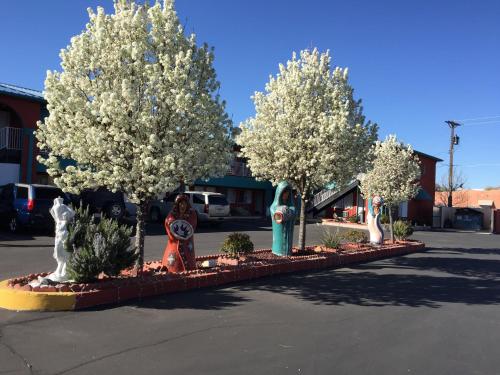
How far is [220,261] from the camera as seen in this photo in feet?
33.8

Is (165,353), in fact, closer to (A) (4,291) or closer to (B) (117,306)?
(B) (117,306)

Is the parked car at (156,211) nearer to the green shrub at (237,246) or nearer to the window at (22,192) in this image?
the window at (22,192)

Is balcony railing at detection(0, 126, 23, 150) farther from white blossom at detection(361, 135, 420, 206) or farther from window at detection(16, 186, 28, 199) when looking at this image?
white blossom at detection(361, 135, 420, 206)

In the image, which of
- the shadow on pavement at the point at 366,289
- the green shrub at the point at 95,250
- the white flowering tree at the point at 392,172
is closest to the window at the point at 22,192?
the green shrub at the point at 95,250

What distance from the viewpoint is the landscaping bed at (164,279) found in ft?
21.5

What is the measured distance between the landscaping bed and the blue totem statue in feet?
1.27

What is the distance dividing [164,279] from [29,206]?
926 cm

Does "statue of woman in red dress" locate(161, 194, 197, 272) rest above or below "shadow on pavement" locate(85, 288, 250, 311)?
above

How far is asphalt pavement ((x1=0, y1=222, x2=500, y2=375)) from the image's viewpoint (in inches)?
189

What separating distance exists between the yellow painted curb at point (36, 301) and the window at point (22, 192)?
9.84 metres

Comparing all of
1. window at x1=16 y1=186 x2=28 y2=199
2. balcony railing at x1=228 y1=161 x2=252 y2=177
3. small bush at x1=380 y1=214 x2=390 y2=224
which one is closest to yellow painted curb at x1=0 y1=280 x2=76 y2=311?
window at x1=16 y1=186 x2=28 y2=199

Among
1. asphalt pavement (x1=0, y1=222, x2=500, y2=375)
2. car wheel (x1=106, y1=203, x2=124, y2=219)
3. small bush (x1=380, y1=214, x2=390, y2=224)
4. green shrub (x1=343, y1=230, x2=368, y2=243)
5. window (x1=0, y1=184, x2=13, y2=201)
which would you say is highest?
window (x1=0, y1=184, x2=13, y2=201)

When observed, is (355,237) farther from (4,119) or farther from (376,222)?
(4,119)

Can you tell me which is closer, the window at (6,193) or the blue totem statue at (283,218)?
the blue totem statue at (283,218)
